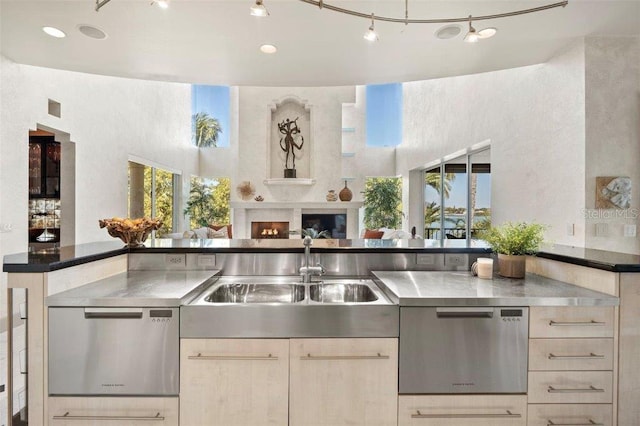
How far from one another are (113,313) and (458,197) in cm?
492

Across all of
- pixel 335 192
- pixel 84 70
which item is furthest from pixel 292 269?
pixel 335 192

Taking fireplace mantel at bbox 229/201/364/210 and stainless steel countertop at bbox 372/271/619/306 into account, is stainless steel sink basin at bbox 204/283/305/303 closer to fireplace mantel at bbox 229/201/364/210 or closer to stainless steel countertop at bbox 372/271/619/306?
stainless steel countertop at bbox 372/271/619/306

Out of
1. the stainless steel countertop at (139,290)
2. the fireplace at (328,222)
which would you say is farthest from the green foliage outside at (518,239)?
the fireplace at (328,222)

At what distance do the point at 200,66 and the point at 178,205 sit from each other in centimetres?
514

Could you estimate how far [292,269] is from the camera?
225 centimetres

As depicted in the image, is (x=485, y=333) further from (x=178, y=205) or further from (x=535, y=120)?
(x=178, y=205)

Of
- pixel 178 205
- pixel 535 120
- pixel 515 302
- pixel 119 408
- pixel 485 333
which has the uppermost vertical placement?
pixel 535 120

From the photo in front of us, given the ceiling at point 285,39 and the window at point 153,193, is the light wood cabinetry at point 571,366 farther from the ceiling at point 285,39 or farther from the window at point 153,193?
the window at point 153,193

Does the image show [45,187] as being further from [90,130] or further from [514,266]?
[514,266]

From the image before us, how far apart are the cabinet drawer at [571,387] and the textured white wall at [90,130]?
13.9 feet

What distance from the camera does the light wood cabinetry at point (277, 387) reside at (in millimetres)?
1543

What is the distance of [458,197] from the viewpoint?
17.6ft

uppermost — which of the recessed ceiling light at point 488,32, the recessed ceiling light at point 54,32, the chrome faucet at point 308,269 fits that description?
the recessed ceiling light at point 54,32

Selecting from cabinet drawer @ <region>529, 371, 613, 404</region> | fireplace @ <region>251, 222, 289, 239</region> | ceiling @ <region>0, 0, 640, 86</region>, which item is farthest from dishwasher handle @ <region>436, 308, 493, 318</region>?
fireplace @ <region>251, 222, 289, 239</region>
